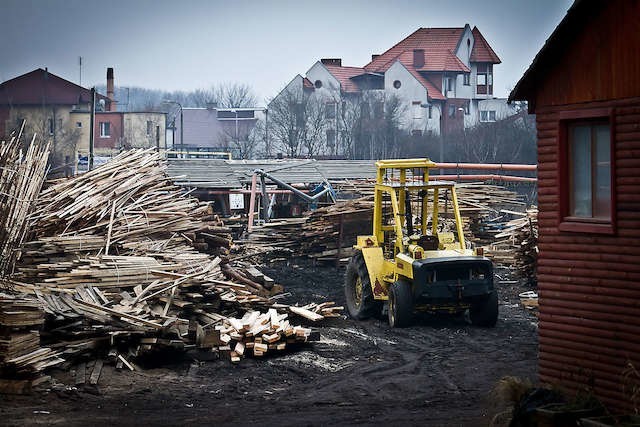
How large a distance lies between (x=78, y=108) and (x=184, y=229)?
63623 millimetres

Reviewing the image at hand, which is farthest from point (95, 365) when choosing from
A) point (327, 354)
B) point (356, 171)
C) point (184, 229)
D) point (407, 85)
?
point (407, 85)

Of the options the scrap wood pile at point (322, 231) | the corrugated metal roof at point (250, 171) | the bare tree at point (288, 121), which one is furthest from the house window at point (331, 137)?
the scrap wood pile at point (322, 231)

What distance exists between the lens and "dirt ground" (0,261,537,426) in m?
12.0

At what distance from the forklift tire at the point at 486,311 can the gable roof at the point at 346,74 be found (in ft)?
212

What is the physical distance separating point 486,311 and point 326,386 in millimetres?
5165

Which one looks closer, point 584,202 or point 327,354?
point 584,202

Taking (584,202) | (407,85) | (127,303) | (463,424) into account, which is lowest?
(463,424)

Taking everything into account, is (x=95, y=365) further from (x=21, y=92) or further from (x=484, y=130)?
(x=21, y=92)

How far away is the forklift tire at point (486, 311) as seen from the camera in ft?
58.6

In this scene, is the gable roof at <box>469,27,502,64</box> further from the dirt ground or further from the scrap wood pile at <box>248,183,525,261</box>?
the dirt ground

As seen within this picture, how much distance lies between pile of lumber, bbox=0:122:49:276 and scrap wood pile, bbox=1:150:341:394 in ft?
0.87

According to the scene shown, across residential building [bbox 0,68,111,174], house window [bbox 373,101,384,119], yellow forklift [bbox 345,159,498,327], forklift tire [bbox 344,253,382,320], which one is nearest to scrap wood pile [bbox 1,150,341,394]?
forklift tire [bbox 344,253,382,320]

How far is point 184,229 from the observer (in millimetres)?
20609

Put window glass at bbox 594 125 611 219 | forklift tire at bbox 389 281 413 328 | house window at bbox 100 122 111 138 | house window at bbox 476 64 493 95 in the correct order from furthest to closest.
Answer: house window at bbox 476 64 493 95
house window at bbox 100 122 111 138
forklift tire at bbox 389 281 413 328
window glass at bbox 594 125 611 219
